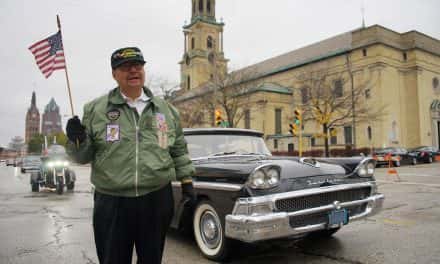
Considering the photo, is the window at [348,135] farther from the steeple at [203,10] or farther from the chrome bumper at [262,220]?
the chrome bumper at [262,220]

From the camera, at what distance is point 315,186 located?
12.6 ft

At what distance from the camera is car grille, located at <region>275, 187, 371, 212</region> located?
3.61 meters

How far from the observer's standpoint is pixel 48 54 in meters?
5.70

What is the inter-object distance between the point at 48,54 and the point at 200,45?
68348mm

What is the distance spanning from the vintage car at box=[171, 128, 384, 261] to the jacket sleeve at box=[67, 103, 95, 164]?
103 centimetres

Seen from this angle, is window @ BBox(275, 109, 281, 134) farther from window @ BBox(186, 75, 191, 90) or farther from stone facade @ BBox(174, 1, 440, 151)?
window @ BBox(186, 75, 191, 90)

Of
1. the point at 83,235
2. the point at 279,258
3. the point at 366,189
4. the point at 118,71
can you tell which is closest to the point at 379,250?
the point at 366,189

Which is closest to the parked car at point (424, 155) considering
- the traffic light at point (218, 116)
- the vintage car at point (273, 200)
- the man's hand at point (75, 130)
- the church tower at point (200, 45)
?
the traffic light at point (218, 116)

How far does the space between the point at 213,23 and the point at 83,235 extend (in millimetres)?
72276

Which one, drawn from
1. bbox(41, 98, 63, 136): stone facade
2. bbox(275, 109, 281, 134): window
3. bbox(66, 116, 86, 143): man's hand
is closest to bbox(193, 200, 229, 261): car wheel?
bbox(66, 116, 86, 143): man's hand

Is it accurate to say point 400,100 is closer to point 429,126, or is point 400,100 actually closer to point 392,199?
point 429,126

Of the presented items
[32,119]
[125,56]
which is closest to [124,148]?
[125,56]

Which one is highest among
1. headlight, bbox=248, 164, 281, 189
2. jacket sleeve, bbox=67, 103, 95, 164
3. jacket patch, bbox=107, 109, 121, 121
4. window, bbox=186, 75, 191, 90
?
window, bbox=186, 75, 191, 90

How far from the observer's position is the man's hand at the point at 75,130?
2326mm
